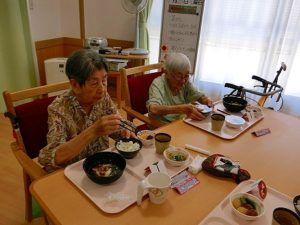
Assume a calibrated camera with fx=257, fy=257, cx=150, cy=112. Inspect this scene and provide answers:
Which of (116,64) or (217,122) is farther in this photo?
(116,64)

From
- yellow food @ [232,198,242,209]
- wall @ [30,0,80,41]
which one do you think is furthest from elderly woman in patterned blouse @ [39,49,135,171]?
wall @ [30,0,80,41]

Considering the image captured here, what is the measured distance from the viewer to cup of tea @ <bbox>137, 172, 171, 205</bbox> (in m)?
0.86

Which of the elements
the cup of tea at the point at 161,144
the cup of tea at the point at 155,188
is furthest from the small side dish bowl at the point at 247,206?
the cup of tea at the point at 161,144

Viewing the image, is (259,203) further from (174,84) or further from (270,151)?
(174,84)

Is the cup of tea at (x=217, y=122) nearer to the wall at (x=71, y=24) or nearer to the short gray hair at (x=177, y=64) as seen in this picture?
the short gray hair at (x=177, y=64)

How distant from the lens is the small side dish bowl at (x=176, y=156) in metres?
A: 1.08

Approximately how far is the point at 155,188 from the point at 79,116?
1.96ft

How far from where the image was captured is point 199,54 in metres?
3.42

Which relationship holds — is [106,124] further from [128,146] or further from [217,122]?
[217,122]

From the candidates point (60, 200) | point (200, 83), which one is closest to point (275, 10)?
point (200, 83)

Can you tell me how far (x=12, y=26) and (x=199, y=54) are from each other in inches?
92.1

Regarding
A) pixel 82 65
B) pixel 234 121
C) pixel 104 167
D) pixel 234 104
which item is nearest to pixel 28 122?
pixel 82 65

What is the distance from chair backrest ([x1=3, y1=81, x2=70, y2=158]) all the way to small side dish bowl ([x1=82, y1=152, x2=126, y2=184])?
1.44 ft

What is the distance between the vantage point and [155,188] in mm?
A: 857
